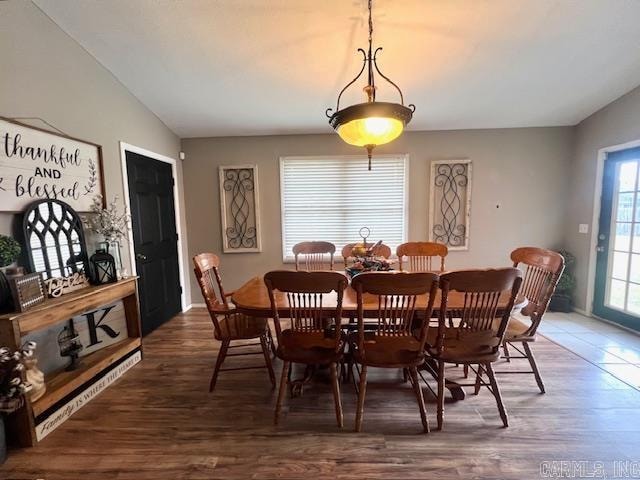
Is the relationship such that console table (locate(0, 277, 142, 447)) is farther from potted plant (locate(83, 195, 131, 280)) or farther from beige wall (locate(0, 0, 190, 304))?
beige wall (locate(0, 0, 190, 304))

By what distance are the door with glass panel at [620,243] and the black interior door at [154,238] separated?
206 inches

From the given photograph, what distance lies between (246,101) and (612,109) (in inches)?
158

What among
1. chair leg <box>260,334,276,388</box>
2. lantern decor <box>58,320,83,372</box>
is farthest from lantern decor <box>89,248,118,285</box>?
chair leg <box>260,334,276,388</box>

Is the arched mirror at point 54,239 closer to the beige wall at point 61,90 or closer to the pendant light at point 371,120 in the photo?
the beige wall at point 61,90

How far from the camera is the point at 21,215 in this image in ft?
6.28

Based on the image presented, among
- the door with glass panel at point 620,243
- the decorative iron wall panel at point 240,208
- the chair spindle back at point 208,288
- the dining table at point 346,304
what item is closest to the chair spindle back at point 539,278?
the dining table at point 346,304

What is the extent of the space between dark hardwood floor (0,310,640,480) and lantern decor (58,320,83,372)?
34 cm

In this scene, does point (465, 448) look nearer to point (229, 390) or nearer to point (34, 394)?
point (229, 390)

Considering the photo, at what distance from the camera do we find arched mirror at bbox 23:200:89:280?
1.96 metres

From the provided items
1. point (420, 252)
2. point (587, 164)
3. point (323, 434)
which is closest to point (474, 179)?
point (587, 164)

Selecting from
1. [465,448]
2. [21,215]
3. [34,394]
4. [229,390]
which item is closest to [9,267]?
[21,215]

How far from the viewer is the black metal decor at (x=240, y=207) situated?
382cm

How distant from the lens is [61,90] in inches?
86.7

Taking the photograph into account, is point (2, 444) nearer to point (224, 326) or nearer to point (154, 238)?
point (224, 326)
